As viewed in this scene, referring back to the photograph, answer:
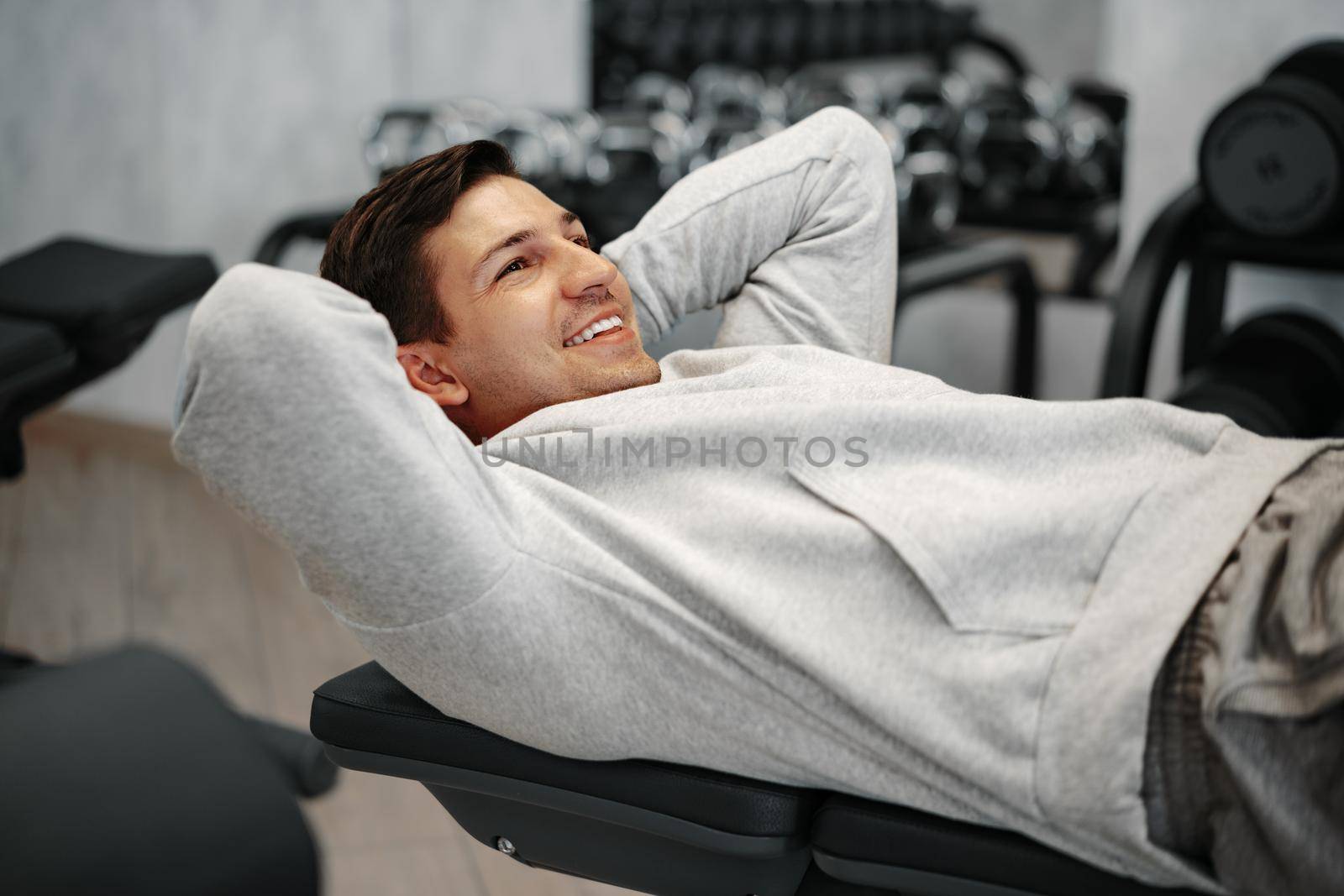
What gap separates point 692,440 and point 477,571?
214mm

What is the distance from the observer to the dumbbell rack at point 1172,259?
1.96 m

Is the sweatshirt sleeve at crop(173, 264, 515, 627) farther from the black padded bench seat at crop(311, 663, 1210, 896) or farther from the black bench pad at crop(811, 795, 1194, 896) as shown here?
the black bench pad at crop(811, 795, 1194, 896)

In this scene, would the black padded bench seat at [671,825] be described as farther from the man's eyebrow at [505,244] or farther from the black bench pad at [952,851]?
the man's eyebrow at [505,244]

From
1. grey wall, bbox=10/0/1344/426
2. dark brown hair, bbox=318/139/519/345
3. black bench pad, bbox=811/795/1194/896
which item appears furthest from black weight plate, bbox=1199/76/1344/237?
black bench pad, bbox=811/795/1194/896

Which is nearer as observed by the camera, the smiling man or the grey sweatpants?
the grey sweatpants

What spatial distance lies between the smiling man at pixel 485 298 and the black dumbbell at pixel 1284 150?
126 cm

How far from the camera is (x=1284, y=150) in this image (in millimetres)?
1881

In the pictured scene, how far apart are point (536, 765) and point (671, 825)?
0.37ft

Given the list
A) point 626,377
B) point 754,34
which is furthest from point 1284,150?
point 754,34

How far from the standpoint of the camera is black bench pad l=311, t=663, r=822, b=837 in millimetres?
873

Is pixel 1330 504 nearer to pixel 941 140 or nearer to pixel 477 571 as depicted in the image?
pixel 477 571

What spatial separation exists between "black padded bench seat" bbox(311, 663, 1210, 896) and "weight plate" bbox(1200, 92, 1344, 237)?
1443 mm

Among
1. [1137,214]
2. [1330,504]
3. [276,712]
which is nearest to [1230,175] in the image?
[1137,214]

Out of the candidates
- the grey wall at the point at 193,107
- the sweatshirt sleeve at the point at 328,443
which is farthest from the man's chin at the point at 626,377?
the grey wall at the point at 193,107
